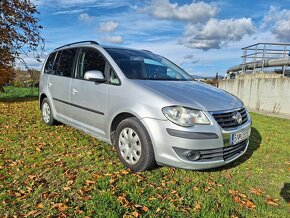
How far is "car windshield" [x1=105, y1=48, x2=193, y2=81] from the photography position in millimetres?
4059

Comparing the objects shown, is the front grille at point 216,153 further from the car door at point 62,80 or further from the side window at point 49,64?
the side window at point 49,64

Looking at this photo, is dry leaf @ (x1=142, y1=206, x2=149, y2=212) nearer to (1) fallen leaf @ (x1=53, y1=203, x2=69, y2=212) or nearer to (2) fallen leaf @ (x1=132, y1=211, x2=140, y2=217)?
(2) fallen leaf @ (x1=132, y1=211, x2=140, y2=217)

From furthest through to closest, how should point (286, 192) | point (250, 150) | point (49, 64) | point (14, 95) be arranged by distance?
point (14, 95)
point (49, 64)
point (250, 150)
point (286, 192)

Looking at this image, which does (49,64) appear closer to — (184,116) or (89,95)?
(89,95)

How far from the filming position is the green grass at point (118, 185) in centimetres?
277

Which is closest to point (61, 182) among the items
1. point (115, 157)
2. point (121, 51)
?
point (115, 157)

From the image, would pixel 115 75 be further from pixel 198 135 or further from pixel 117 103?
pixel 198 135

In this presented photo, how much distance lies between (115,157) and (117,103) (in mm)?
962

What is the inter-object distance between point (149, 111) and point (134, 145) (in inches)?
21.6

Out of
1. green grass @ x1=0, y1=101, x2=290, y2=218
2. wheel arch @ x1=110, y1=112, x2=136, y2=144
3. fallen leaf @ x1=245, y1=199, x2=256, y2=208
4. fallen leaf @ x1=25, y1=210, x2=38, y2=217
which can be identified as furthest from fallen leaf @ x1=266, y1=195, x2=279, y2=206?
fallen leaf @ x1=25, y1=210, x2=38, y2=217

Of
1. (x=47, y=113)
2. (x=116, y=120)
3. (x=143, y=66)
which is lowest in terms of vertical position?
(x=47, y=113)

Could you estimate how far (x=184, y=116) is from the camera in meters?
3.17

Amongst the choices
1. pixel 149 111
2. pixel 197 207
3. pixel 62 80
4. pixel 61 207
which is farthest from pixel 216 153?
pixel 62 80

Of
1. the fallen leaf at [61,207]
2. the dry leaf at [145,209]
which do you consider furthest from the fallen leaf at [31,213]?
the dry leaf at [145,209]
